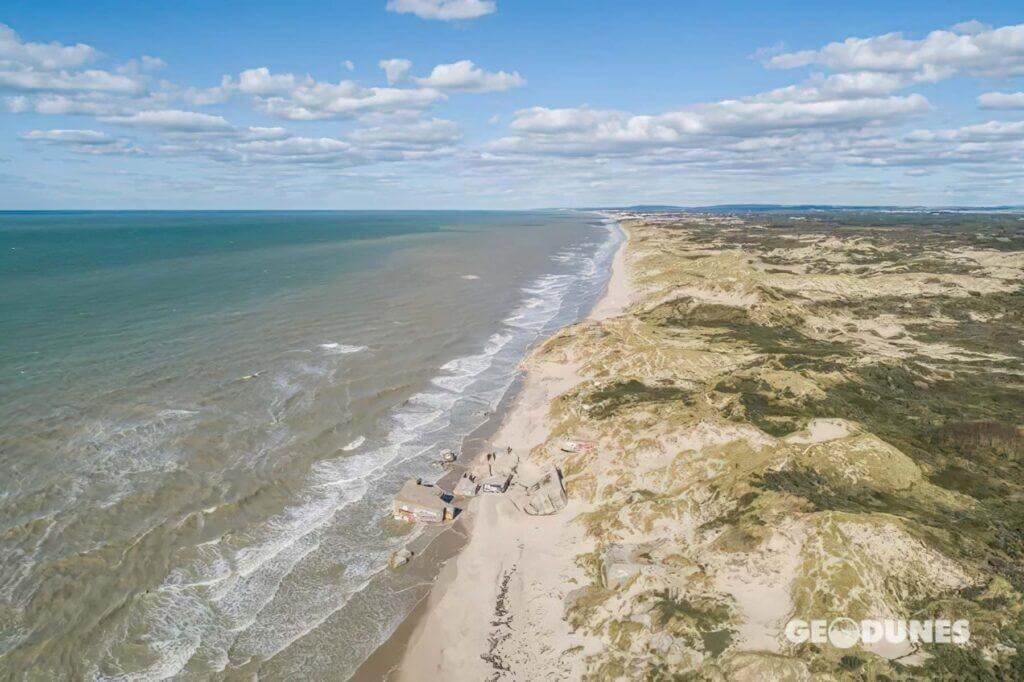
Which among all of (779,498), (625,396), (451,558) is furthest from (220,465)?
(779,498)

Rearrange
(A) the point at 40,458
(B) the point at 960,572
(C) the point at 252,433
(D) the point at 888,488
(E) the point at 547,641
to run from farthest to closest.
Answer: (C) the point at 252,433
(A) the point at 40,458
(D) the point at 888,488
(E) the point at 547,641
(B) the point at 960,572

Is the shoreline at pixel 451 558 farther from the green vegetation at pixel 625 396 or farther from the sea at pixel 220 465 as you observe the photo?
the green vegetation at pixel 625 396

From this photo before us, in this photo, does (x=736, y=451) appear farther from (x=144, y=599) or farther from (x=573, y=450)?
(x=144, y=599)

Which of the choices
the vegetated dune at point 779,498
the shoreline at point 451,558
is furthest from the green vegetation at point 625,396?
the shoreline at point 451,558

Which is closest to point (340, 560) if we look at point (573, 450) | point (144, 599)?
point (144, 599)

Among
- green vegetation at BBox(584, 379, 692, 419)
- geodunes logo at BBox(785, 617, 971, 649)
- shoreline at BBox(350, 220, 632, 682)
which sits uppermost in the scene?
green vegetation at BBox(584, 379, 692, 419)

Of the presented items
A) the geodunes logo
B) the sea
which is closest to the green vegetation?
the sea

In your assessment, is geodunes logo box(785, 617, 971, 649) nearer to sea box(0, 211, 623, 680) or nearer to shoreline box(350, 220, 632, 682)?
shoreline box(350, 220, 632, 682)
